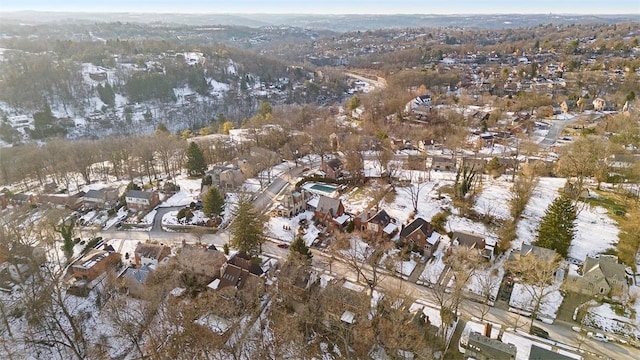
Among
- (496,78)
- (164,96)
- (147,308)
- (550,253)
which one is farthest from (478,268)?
(164,96)

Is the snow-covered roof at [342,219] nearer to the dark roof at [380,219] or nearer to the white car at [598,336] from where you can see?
the dark roof at [380,219]

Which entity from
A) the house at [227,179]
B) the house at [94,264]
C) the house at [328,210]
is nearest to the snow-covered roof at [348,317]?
the house at [328,210]

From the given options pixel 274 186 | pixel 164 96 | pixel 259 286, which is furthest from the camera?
pixel 164 96

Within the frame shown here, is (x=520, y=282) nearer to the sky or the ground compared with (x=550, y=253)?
nearer to the ground

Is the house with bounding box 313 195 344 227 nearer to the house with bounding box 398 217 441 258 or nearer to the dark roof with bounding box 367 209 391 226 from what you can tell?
the dark roof with bounding box 367 209 391 226

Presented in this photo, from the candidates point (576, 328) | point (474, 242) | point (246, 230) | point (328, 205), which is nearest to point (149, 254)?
point (246, 230)

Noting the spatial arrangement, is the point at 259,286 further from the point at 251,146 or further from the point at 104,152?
the point at 104,152

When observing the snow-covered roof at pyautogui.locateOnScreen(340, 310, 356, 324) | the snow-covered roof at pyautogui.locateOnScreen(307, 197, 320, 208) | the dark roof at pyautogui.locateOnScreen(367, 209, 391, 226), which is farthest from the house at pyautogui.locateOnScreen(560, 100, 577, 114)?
the snow-covered roof at pyautogui.locateOnScreen(340, 310, 356, 324)
